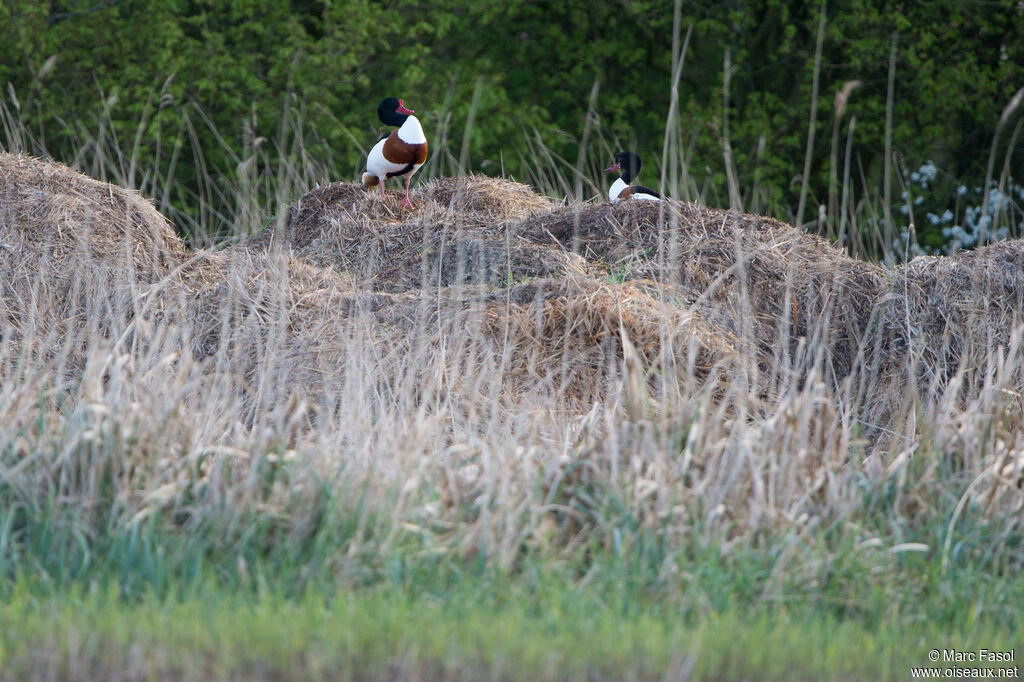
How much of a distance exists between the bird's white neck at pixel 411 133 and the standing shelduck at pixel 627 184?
143 cm

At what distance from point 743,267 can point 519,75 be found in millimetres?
10357

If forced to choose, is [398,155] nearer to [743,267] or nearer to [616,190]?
[616,190]

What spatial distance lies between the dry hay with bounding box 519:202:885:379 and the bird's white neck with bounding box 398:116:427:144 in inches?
61.7

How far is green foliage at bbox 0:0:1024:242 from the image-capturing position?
1282 cm

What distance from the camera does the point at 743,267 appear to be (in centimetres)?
531

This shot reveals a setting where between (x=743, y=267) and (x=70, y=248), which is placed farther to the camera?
(x=70, y=248)

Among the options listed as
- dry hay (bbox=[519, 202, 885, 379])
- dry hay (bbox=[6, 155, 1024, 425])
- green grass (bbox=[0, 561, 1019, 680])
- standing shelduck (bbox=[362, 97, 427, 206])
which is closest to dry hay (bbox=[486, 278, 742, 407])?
dry hay (bbox=[6, 155, 1024, 425])

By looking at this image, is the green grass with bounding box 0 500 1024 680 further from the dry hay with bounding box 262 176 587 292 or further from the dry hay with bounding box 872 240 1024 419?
the dry hay with bounding box 262 176 587 292

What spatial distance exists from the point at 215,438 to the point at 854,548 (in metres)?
2.05

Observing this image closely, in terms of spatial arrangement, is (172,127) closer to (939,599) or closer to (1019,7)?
(1019,7)

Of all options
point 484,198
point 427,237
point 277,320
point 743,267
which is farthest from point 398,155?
point 743,267

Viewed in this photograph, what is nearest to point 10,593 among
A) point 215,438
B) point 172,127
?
point 215,438

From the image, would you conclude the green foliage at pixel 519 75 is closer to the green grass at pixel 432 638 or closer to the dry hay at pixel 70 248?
the dry hay at pixel 70 248

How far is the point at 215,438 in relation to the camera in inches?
137
